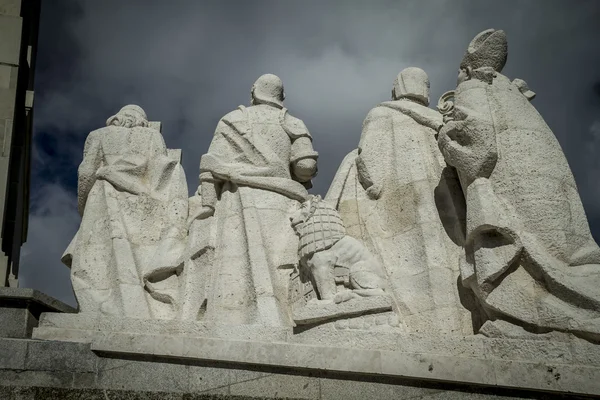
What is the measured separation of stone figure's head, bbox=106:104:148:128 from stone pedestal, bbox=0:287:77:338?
2.75 metres

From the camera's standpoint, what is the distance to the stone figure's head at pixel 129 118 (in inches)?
346

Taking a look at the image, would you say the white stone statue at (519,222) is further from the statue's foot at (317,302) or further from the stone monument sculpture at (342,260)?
the statue's foot at (317,302)

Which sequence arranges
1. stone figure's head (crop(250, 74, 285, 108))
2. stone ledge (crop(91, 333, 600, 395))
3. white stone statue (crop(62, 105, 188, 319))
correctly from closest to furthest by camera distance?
stone ledge (crop(91, 333, 600, 395)), white stone statue (crop(62, 105, 188, 319)), stone figure's head (crop(250, 74, 285, 108))

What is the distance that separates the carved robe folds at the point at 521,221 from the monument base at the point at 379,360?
0.33 m

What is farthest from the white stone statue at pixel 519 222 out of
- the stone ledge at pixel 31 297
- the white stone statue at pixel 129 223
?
the stone ledge at pixel 31 297

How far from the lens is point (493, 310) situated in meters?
6.59

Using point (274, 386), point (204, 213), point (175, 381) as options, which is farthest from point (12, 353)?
point (204, 213)

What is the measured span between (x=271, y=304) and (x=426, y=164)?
7.86 feet

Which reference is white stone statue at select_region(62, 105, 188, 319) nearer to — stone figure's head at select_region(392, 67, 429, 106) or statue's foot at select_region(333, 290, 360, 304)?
statue's foot at select_region(333, 290, 360, 304)

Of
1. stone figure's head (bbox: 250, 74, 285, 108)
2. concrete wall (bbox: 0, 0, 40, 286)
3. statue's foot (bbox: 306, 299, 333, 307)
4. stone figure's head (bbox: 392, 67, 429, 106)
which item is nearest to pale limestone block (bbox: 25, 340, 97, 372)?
statue's foot (bbox: 306, 299, 333, 307)

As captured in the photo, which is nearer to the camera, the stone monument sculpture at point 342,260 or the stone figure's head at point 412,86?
the stone monument sculpture at point 342,260

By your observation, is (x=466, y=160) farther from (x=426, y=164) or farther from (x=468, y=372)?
(x=468, y=372)

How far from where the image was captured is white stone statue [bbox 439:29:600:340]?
6309mm

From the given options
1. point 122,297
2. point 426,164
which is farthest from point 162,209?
point 426,164
